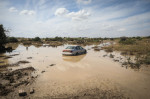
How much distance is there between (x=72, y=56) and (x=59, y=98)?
32.7 feet

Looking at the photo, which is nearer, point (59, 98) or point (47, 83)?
point (59, 98)

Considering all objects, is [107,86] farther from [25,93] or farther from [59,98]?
[25,93]

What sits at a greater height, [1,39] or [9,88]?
[1,39]

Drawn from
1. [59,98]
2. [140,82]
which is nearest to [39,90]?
[59,98]

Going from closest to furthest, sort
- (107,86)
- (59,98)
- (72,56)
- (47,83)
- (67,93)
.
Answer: (59,98), (67,93), (107,86), (47,83), (72,56)

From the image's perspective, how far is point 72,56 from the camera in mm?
14062

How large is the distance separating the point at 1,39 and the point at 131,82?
24194 mm

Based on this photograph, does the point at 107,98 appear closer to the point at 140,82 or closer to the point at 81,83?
the point at 81,83

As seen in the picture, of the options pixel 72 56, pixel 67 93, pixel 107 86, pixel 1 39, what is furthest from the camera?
pixel 1 39

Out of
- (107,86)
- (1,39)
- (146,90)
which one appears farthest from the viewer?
(1,39)

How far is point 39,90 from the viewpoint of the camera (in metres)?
4.82

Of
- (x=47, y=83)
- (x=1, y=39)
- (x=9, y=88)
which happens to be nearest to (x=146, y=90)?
(x=47, y=83)

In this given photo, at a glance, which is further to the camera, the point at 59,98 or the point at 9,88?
the point at 9,88

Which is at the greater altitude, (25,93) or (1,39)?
(1,39)
